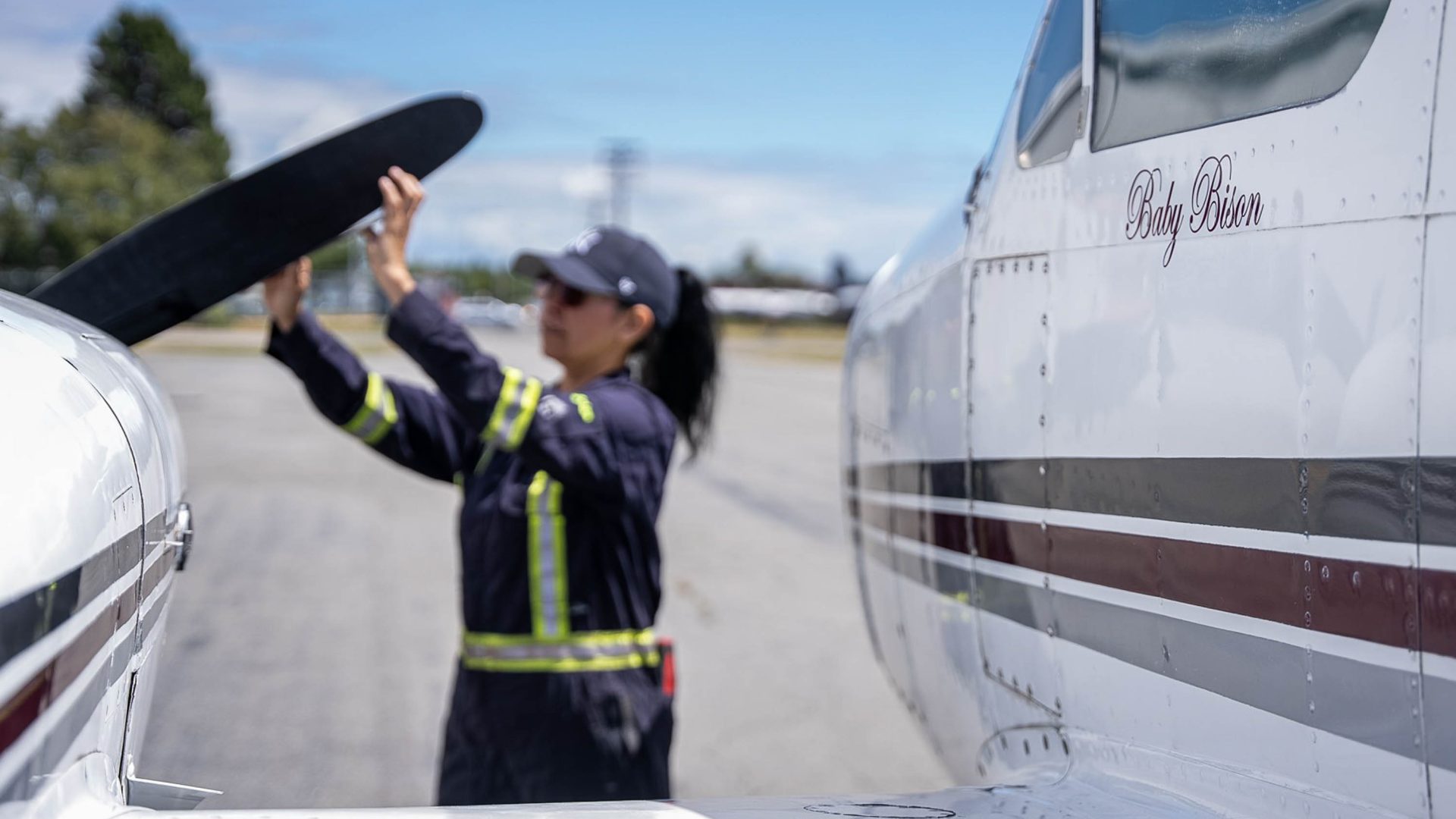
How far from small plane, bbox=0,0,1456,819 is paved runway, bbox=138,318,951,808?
2.56 metres

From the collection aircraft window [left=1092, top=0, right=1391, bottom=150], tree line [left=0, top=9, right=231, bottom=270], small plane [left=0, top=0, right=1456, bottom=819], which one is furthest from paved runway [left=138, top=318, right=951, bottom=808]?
tree line [left=0, top=9, right=231, bottom=270]

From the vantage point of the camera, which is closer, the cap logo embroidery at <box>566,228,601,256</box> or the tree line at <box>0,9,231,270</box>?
the cap logo embroidery at <box>566,228,601,256</box>

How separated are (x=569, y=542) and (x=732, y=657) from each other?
3735mm

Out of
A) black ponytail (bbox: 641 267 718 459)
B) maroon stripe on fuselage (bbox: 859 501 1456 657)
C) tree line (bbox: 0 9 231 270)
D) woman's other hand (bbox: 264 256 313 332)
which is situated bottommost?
maroon stripe on fuselage (bbox: 859 501 1456 657)

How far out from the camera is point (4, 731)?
1108mm

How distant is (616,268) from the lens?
10.1 ft

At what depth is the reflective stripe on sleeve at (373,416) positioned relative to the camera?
304 centimetres

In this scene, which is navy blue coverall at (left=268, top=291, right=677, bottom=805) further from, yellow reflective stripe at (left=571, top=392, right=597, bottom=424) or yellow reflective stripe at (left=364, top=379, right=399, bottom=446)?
yellow reflective stripe at (left=364, top=379, right=399, bottom=446)

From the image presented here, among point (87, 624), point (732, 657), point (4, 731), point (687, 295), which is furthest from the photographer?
point (732, 657)

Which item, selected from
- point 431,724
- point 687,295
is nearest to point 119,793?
point 687,295

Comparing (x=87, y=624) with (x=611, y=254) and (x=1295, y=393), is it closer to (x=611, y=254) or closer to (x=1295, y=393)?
(x=1295, y=393)

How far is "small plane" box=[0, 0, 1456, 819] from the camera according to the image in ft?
4.55

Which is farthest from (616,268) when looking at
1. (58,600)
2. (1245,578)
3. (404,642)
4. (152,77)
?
(152,77)

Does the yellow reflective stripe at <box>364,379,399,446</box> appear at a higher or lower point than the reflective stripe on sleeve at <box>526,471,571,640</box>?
higher
